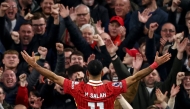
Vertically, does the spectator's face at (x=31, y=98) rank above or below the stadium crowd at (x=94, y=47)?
below

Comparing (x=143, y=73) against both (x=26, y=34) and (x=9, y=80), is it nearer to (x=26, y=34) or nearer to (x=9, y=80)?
(x=9, y=80)

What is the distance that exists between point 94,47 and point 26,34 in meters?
1.60

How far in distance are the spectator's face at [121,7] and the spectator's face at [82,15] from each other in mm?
888

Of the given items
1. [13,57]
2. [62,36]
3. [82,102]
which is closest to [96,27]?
[62,36]

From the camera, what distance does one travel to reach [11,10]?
72.1 feet

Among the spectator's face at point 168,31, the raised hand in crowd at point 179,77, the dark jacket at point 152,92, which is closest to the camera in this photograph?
the raised hand in crowd at point 179,77

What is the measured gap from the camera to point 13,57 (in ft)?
66.5

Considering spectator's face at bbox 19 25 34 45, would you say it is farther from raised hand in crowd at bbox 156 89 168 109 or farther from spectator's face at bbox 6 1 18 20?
raised hand in crowd at bbox 156 89 168 109

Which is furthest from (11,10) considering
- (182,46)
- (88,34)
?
(182,46)

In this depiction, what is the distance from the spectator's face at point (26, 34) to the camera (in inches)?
843

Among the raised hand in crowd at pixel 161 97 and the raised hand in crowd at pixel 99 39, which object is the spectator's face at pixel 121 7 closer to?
the raised hand in crowd at pixel 99 39

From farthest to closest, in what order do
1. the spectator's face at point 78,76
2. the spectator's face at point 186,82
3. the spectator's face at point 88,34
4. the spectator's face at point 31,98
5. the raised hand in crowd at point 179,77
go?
1. the spectator's face at point 88,34
2. the spectator's face at point 186,82
3. the spectator's face at point 31,98
4. the raised hand in crowd at point 179,77
5. the spectator's face at point 78,76

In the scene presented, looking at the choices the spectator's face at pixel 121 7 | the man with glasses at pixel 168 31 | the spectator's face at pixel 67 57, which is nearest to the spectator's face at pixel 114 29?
the spectator's face at pixel 121 7

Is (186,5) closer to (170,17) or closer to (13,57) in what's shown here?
(170,17)
